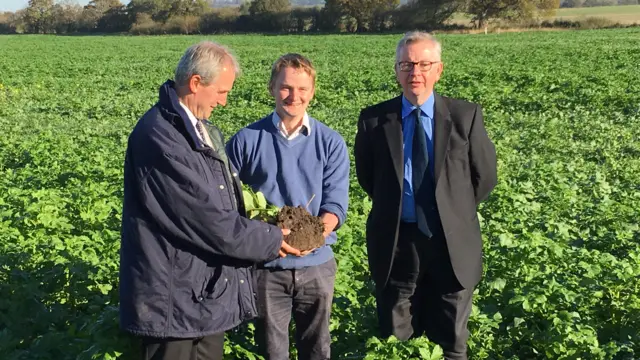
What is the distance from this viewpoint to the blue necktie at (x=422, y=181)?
3.47 m

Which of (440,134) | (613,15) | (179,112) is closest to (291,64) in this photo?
(179,112)

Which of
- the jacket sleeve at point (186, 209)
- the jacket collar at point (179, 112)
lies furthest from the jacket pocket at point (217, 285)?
the jacket collar at point (179, 112)

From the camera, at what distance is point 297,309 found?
368 centimetres

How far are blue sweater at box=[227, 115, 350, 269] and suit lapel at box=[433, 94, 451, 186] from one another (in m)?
0.53

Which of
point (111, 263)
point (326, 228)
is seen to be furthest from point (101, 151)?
point (326, 228)

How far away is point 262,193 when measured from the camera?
137 inches

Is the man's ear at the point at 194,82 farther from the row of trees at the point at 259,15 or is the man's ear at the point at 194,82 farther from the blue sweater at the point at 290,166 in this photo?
the row of trees at the point at 259,15

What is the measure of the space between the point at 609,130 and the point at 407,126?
10157 mm

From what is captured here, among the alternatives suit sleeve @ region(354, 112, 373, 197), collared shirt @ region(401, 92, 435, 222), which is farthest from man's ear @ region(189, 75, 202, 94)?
collared shirt @ region(401, 92, 435, 222)

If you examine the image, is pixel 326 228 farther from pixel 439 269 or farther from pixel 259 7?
pixel 259 7

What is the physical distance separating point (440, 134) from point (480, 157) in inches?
11.3

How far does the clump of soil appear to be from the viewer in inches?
129

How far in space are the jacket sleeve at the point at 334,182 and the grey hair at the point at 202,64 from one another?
91 centimetres

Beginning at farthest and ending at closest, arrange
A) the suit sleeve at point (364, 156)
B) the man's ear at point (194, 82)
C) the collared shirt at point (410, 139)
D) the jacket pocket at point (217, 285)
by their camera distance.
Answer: the suit sleeve at point (364, 156) < the collared shirt at point (410, 139) < the jacket pocket at point (217, 285) < the man's ear at point (194, 82)
